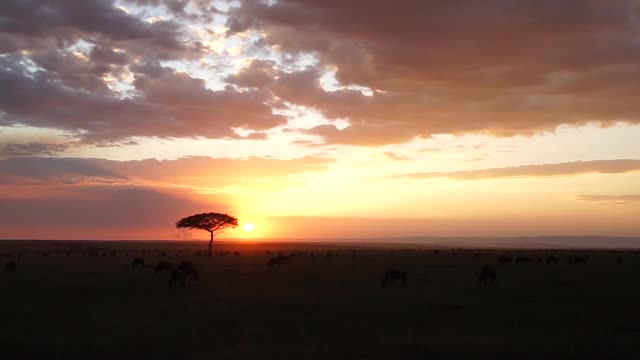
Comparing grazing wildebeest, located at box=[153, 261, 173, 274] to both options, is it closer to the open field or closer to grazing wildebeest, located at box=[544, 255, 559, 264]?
the open field

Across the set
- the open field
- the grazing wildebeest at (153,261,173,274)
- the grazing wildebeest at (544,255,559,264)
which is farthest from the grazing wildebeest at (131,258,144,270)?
the grazing wildebeest at (544,255,559,264)

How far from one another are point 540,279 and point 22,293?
32.8 meters

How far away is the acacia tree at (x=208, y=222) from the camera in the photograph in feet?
302

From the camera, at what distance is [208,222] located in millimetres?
92312

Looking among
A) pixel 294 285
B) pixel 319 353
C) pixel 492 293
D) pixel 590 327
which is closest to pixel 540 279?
pixel 492 293

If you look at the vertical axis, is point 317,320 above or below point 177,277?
below

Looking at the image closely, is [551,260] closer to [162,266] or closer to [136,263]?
[136,263]

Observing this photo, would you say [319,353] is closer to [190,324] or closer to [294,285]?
[190,324]

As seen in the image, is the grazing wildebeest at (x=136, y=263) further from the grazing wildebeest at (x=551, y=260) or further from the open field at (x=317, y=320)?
the grazing wildebeest at (x=551, y=260)

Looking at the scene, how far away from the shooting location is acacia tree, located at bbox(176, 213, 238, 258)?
92.0 m

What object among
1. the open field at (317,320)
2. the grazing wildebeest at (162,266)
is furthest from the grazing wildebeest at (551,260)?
the grazing wildebeest at (162,266)

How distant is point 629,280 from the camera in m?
46.0

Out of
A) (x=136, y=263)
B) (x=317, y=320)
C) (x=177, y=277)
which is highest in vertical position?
(x=136, y=263)

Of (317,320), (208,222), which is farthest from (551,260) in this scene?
(317,320)
